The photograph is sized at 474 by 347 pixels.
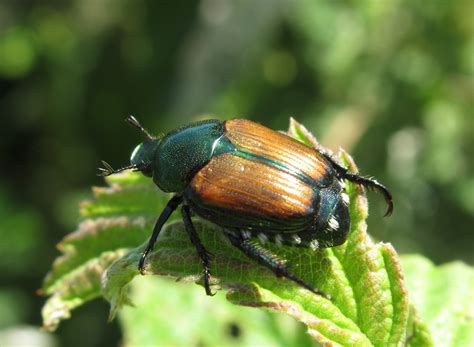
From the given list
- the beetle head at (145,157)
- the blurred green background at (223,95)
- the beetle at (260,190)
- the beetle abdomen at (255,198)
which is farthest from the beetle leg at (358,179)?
the blurred green background at (223,95)

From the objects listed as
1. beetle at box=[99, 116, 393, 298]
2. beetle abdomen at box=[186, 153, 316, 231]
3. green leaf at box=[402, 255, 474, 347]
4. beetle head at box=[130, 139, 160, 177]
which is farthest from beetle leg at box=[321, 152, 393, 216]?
beetle head at box=[130, 139, 160, 177]

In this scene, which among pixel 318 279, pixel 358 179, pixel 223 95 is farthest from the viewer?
pixel 223 95

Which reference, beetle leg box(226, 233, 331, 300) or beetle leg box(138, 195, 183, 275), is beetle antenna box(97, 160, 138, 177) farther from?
beetle leg box(226, 233, 331, 300)

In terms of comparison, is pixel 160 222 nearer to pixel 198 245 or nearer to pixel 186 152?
pixel 198 245

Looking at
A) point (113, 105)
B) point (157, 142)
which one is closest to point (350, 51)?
point (113, 105)

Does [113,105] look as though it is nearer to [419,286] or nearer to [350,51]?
[350,51]

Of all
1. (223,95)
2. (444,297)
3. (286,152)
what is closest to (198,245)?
(286,152)
